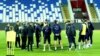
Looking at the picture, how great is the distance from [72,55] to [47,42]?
447cm

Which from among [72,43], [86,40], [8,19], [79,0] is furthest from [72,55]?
[79,0]

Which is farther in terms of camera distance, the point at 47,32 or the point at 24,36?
the point at 24,36

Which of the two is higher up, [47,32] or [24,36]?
[47,32]

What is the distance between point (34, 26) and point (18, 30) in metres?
1.55

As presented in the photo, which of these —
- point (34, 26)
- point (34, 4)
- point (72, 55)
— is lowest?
point (72, 55)

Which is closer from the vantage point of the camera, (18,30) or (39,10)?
(18,30)

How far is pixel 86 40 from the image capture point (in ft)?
109

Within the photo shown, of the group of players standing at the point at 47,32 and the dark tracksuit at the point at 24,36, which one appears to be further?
the dark tracksuit at the point at 24,36

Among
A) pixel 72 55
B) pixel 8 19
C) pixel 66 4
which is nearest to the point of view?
pixel 72 55

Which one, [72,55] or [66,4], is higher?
[66,4]

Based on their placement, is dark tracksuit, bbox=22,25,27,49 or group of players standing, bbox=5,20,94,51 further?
dark tracksuit, bbox=22,25,27,49

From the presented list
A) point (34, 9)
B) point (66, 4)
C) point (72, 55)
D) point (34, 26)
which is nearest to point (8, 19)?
point (34, 9)

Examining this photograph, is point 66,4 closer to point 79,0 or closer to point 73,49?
point 79,0

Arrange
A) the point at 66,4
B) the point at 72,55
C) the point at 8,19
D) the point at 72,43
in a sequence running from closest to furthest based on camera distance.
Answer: the point at 72,55 < the point at 72,43 < the point at 8,19 < the point at 66,4
